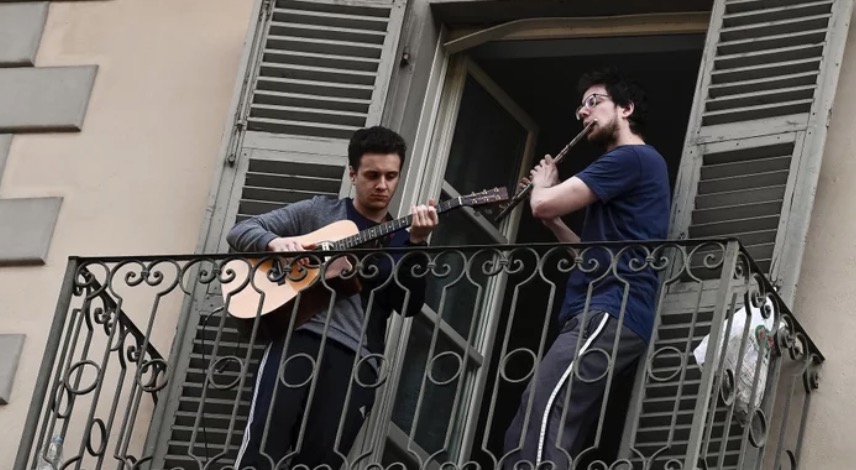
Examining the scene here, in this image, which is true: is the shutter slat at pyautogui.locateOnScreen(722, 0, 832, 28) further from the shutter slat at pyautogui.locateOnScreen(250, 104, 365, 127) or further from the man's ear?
the shutter slat at pyautogui.locateOnScreen(250, 104, 365, 127)

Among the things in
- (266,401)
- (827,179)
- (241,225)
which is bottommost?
(266,401)

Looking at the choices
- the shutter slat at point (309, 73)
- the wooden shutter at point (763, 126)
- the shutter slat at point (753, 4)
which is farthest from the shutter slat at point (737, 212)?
the shutter slat at point (309, 73)

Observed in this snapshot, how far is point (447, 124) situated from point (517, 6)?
20.6 inches

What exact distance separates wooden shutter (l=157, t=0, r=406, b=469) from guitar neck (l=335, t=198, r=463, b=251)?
1.89ft

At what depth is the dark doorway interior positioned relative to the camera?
9.68m

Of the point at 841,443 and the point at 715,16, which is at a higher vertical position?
the point at 715,16

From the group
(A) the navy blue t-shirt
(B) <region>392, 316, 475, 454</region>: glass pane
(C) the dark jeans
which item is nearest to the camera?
(A) the navy blue t-shirt

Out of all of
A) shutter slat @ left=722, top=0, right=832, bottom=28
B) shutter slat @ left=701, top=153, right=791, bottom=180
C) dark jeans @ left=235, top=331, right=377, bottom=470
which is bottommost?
dark jeans @ left=235, top=331, right=377, bottom=470

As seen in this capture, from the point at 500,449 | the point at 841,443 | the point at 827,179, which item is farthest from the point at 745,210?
the point at 500,449

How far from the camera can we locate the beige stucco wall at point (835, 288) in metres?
8.29

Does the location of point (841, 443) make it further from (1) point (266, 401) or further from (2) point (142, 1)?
(2) point (142, 1)

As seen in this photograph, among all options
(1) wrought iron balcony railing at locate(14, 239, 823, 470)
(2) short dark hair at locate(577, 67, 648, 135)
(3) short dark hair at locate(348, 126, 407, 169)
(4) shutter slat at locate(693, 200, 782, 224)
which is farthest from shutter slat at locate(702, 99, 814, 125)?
(3) short dark hair at locate(348, 126, 407, 169)

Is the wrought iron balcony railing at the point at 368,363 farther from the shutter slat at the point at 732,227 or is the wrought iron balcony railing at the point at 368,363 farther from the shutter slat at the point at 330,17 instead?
the shutter slat at the point at 330,17

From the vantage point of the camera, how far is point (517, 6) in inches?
379
